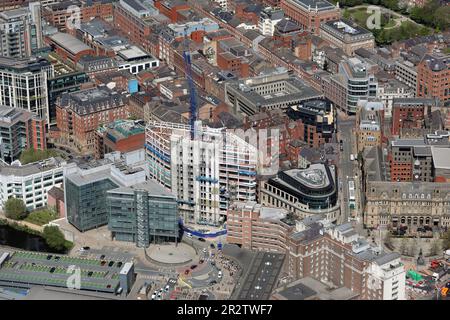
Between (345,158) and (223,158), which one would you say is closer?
(223,158)

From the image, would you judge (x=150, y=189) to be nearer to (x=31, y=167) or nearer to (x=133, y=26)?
(x=31, y=167)

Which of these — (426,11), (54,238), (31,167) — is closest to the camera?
(54,238)

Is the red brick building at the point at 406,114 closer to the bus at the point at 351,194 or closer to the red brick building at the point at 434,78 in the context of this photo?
the red brick building at the point at 434,78

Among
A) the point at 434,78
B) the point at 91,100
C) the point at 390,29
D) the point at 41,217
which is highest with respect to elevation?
the point at 434,78

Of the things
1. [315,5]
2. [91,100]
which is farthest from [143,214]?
[315,5]

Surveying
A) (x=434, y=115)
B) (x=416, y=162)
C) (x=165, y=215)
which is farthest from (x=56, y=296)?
(x=434, y=115)

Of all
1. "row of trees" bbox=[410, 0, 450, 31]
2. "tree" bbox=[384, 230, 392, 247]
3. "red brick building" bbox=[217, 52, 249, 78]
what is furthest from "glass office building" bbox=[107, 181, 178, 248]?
"row of trees" bbox=[410, 0, 450, 31]

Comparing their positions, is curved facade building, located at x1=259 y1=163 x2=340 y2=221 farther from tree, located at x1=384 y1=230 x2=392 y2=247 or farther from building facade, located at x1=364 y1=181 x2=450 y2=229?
tree, located at x1=384 y1=230 x2=392 y2=247

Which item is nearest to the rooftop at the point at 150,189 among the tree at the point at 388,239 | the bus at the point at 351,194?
the bus at the point at 351,194
